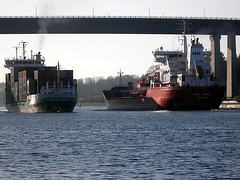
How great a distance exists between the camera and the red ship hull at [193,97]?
84.2 metres

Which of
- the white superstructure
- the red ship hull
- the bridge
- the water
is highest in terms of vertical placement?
the bridge

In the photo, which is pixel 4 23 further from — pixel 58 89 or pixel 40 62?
pixel 58 89

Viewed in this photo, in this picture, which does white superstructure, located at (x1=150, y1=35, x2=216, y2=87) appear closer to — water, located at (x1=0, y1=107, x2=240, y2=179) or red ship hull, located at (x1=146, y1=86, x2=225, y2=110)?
red ship hull, located at (x1=146, y1=86, x2=225, y2=110)

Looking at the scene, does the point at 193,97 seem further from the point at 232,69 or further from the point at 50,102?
the point at 232,69

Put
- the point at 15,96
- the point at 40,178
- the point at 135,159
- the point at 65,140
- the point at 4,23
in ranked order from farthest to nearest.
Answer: the point at 4,23 < the point at 15,96 < the point at 65,140 < the point at 135,159 < the point at 40,178

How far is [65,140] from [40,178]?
15821 millimetres

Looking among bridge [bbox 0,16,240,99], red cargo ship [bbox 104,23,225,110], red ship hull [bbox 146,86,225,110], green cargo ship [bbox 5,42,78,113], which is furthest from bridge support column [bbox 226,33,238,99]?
green cargo ship [bbox 5,42,78,113]

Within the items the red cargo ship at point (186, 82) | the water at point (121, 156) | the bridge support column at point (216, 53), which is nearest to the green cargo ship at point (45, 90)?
the red cargo ship at point (186, 82)

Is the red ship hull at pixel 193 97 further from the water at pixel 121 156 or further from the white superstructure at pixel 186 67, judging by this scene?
the water at pixel 121 156

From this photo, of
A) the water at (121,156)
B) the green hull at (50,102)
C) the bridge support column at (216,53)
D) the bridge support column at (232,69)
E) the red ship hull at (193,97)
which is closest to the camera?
the water at (121,156)

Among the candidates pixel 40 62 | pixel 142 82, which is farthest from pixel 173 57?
pixel 40 62

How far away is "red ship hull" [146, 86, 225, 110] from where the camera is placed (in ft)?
276

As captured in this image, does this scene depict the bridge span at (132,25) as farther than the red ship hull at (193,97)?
Yes

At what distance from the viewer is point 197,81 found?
8719cm
